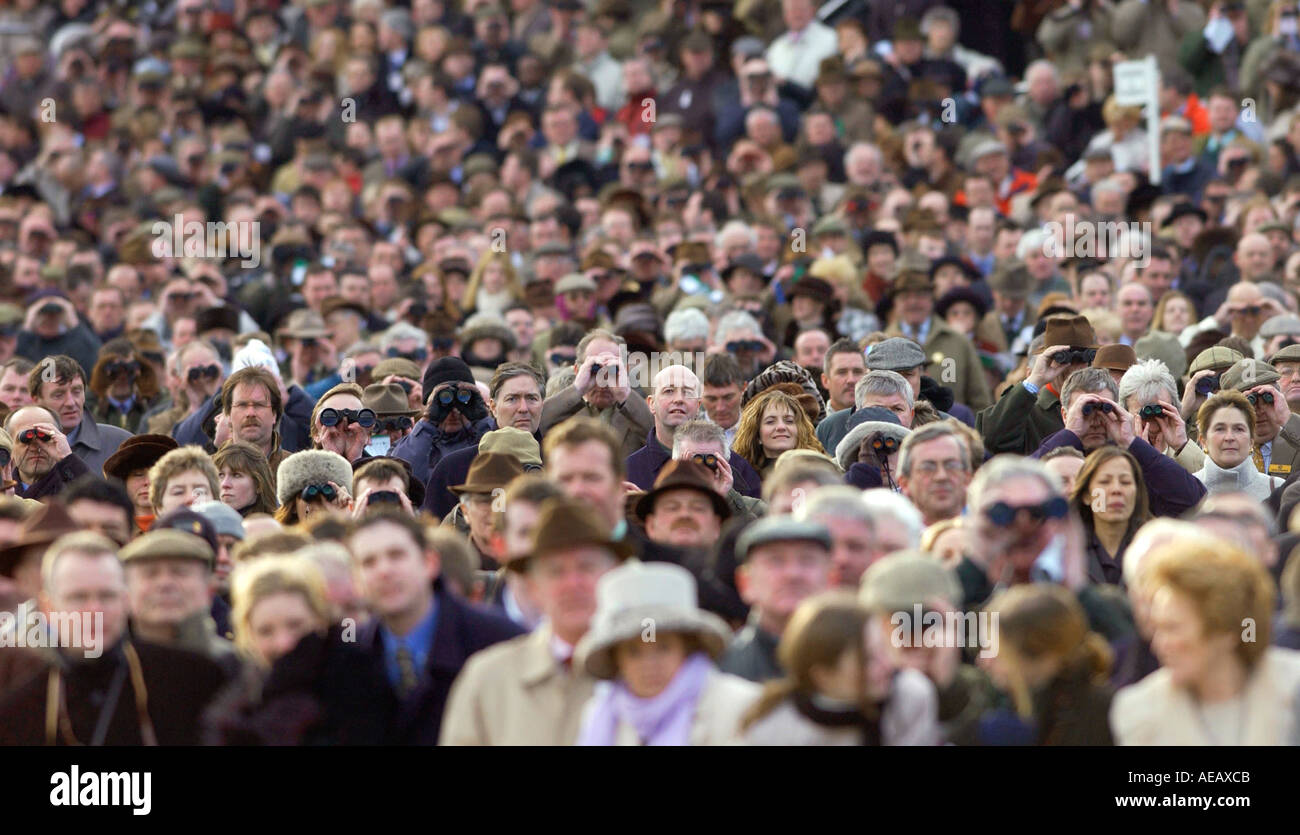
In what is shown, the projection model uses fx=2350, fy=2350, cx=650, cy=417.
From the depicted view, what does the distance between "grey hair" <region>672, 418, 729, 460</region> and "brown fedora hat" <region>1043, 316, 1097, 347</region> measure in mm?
2345

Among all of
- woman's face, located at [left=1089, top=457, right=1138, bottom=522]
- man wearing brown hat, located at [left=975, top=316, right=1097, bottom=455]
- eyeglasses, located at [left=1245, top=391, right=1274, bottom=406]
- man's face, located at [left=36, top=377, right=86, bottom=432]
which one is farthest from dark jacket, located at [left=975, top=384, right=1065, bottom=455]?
man's face, located at [left=36, top=377, right=86, bottom=432]

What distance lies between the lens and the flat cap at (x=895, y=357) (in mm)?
12217

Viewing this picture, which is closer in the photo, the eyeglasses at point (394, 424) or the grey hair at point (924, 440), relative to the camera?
the grey hair at point (924, 440)

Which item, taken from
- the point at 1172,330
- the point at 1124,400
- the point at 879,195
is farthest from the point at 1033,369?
the point at 879,195

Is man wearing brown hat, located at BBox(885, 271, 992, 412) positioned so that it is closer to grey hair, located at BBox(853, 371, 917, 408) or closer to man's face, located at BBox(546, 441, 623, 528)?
grey hair, located at BBox(853, 371, 917, 408)

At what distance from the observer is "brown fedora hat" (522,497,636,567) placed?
23.0ft

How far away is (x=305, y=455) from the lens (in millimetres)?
10156

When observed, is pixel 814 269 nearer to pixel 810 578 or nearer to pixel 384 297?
pixel 384 297

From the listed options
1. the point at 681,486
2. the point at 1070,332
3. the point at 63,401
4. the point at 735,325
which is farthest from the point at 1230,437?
the point at 63,401

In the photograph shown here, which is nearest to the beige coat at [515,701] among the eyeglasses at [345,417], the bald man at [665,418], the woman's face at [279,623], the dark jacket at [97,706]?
the woman's face at [279,623]

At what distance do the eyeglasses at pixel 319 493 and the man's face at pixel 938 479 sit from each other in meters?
2.49

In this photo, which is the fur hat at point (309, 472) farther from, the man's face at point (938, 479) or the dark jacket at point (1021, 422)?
the dark jacket at point (1021, 422)

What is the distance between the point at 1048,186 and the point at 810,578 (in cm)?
1096

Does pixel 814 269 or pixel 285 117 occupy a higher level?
pixel 285 117
